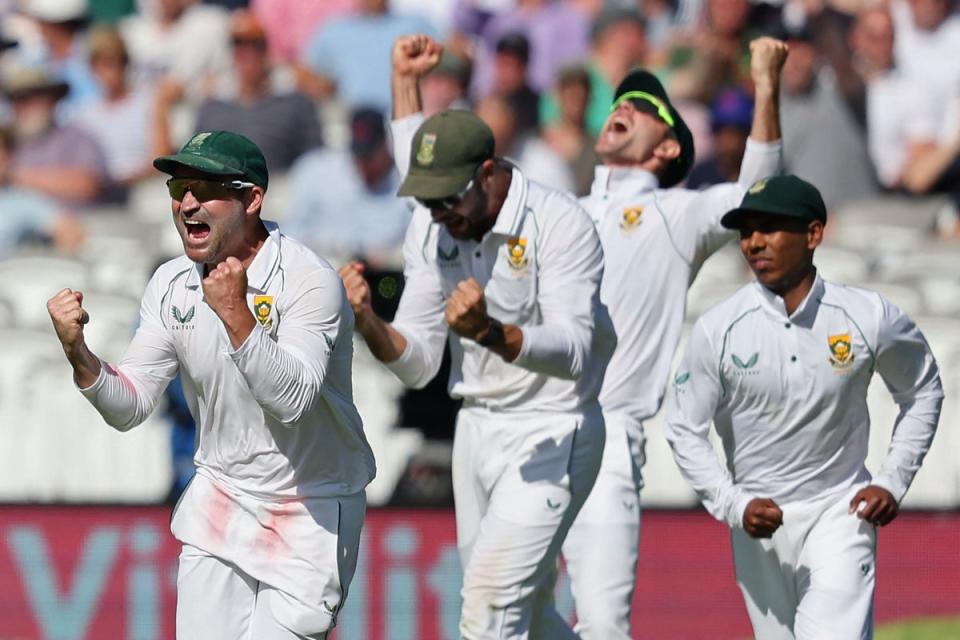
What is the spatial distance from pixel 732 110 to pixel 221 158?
6.19m

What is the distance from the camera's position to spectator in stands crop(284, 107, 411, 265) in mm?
11086

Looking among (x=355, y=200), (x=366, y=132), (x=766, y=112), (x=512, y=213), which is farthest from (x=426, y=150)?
(x=355, y=200)

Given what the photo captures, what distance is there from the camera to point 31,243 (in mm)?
11984

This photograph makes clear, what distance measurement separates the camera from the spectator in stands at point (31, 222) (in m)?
11.9

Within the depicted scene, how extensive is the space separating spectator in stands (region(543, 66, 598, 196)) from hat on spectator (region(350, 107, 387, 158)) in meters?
1.16

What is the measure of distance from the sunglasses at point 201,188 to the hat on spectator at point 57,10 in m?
8.53

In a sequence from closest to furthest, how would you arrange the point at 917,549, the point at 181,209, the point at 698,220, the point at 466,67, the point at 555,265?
the point at 181,209
the point at 555,265
the point at 698,220
the point at 917,549
the point at 466,67

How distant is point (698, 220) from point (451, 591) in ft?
8.95

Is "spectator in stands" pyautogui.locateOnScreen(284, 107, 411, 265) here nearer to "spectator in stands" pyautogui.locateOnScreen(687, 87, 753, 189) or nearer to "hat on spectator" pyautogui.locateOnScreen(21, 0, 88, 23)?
"spectator in stands" pyautogui.locateOnScreen(687, 87, 753, 189)

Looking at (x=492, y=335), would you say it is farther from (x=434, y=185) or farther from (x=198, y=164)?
(x=198, y=164)

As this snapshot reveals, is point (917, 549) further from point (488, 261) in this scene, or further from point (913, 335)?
point (488, 261)

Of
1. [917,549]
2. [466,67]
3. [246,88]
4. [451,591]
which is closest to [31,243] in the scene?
[246,88]

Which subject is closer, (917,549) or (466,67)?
(917,549)

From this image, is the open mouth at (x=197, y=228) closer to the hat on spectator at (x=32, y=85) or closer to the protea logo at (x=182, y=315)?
the protea logo at (x=182, y=315)
